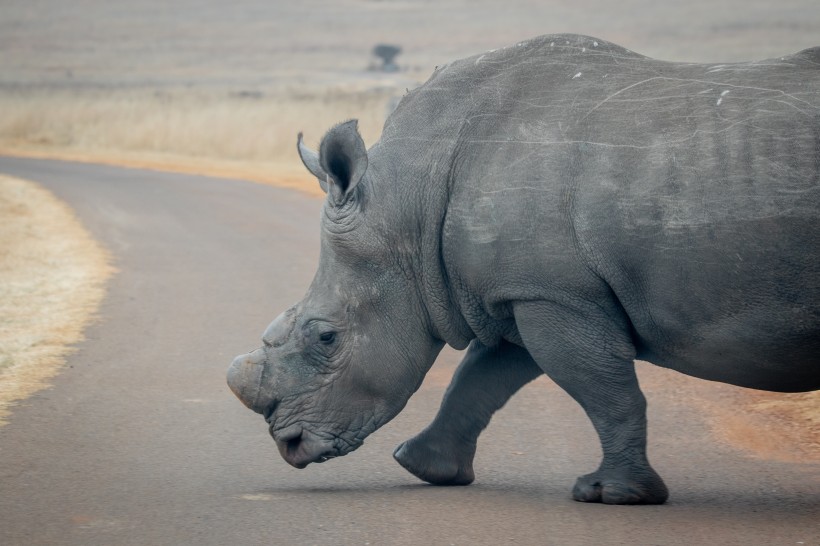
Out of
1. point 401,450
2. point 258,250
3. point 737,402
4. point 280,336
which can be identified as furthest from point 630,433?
point 258,250

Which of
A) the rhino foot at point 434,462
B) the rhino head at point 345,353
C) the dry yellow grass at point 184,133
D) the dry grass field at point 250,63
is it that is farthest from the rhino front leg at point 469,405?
the dry yellow grass at point 184,133

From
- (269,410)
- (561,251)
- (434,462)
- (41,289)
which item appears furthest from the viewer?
(41,289)

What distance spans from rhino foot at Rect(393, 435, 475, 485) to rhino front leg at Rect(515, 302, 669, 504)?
0.71 metres

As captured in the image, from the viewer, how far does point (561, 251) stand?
4.84 m

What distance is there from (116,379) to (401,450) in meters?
2.78

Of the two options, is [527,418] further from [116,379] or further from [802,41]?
[802,41]

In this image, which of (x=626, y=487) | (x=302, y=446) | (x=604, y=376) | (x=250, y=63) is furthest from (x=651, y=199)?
(x=250, y=63)

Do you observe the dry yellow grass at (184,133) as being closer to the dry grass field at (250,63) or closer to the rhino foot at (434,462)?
the dry grass field at (250,63)

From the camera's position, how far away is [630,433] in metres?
4.98

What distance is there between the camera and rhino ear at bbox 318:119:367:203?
5035 mm

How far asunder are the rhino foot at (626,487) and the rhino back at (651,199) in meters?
0.47

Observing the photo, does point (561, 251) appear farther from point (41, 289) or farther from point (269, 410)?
point (41, 289)

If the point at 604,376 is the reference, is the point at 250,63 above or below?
below

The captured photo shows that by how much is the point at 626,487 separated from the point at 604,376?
1.54 ft
